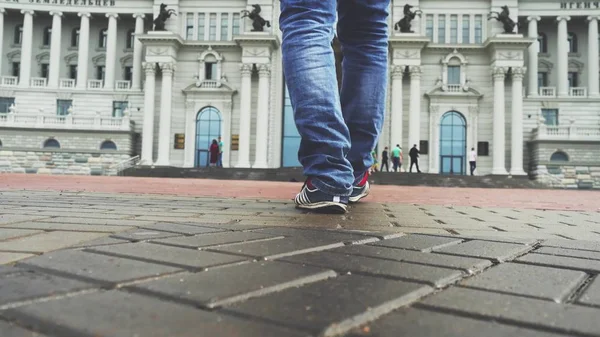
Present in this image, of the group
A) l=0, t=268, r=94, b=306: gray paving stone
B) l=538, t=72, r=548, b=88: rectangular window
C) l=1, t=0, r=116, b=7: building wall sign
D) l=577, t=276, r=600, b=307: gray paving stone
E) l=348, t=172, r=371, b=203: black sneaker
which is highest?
l=1, t=0, r=116, b=7: building wall sign

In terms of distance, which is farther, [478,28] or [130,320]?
[478,28]

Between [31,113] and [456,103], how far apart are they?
3101 cm

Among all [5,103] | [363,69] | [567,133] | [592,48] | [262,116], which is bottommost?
[363,69]

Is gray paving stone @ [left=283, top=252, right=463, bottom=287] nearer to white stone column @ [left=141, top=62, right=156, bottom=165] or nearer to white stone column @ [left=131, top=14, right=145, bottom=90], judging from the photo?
white stone column @ [left=141, top=62, right=156, bottom=165]

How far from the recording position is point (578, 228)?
2.49 meters

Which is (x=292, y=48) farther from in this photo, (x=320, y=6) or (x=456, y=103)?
(x=456, y=103)

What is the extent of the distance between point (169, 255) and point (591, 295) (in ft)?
3.32

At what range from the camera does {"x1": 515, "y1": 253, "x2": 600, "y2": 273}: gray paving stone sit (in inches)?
51.0

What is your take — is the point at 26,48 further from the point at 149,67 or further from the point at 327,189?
the point at 327,189

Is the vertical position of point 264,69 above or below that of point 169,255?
above

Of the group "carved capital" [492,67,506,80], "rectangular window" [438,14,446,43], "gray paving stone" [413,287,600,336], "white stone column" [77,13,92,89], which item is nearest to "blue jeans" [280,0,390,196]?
"gray paving stone" [413,287,600,336]

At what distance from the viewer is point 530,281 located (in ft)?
3.61

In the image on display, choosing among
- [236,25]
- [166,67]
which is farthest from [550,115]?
[166,67]

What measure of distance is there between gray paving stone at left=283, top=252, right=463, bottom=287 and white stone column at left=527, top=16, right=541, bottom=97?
122ft
